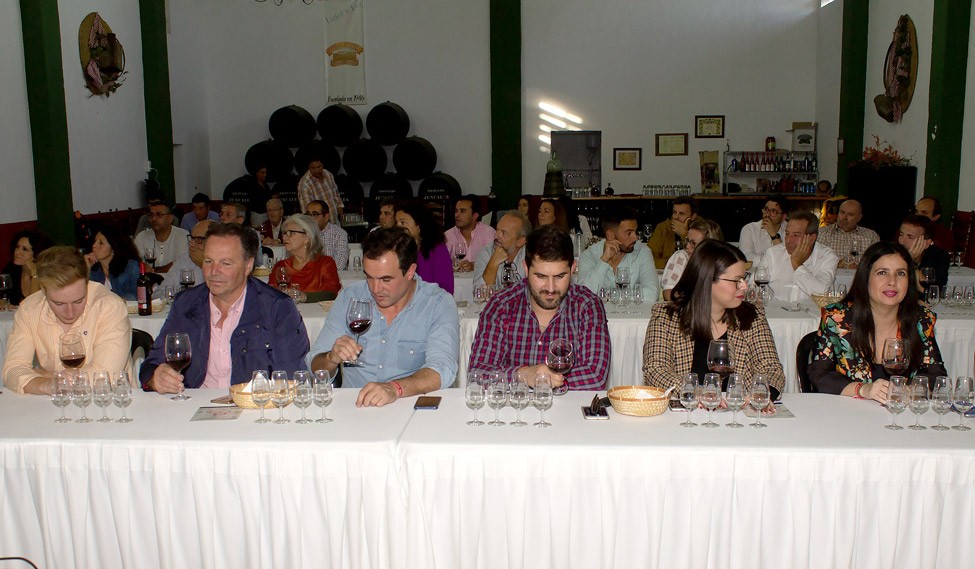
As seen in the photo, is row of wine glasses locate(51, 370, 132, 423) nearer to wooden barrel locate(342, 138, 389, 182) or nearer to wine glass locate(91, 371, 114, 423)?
wine glass locate(91, 371, 114, 423)

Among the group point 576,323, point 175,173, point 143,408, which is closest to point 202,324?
point 143,408

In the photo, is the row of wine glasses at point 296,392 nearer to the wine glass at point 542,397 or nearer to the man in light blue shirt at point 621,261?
the wine glass at point 542,397

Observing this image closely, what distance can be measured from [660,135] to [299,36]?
607cm

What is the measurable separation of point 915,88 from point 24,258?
9526 millimetres

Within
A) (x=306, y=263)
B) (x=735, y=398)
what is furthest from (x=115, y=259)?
(x=735, y=398)

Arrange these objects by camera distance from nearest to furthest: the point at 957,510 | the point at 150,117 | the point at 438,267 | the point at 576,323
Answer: the point at 957,510 → the point at 576,323 → the point at 438,267 → the point at 150,117

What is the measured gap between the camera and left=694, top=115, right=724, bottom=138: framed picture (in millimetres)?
13398

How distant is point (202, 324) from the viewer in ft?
11.7

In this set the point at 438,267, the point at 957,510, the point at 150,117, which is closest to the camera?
the point at 957,510

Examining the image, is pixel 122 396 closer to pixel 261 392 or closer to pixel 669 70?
pixel 261 392

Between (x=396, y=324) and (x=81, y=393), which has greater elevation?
(x=396, y=324)

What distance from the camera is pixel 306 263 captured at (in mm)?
5676

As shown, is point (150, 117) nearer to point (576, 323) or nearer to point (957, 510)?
point (576, 323)

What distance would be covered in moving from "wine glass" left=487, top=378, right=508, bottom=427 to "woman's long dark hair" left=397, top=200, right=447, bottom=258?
3332mm
